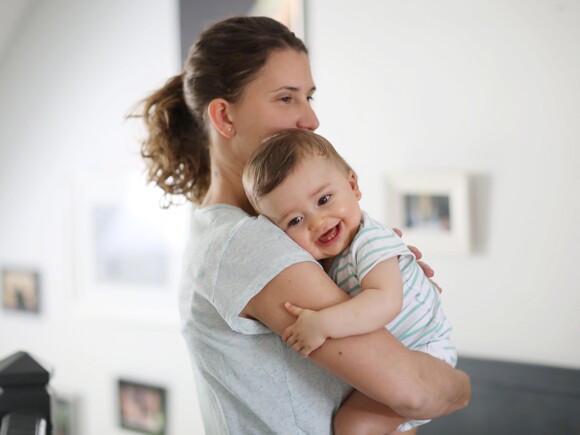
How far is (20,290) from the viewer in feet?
11.6

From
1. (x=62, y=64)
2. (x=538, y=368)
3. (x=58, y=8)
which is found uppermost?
(x=58, y=8)

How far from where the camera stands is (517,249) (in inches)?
78.6

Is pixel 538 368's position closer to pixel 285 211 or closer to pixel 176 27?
pixel 285 211

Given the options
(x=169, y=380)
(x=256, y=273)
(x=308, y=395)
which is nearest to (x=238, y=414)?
(x=308, y=395)

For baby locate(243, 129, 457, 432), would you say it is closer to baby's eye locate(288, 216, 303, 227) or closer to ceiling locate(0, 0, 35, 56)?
baby's eye locate(288, 216, 303, 227)

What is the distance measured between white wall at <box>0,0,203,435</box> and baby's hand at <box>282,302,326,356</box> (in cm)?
201

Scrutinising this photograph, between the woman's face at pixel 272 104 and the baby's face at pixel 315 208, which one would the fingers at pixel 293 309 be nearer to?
the baby's face at pixel 315 208

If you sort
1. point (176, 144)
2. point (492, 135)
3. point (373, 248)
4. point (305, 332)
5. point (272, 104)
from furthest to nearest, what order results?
point (492, 135) < point (176, 144) < point (272, 104) < point (373, 248) < point (305, 332)

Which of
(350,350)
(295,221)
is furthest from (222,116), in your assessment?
(350,350)

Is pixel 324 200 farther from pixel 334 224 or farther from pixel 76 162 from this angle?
pixel 76 162

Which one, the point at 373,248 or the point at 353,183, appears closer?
the point at 373,248

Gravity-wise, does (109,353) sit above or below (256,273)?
below

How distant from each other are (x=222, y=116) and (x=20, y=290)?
2.66 meters

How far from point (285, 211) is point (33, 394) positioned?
0.50 meters
